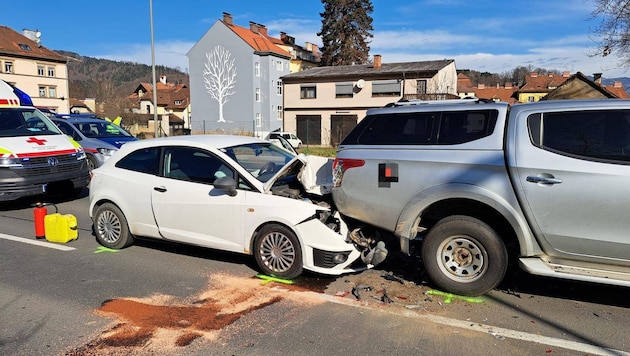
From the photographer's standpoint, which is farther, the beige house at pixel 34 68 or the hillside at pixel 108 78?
the hillside at pixel 108 78

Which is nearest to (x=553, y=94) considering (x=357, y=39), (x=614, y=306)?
(x=357, y=39)

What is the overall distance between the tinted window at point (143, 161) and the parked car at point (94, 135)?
6.97 m

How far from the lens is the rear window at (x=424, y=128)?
4598 mm

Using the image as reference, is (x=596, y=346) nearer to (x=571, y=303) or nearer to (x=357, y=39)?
(x=571, y=303)

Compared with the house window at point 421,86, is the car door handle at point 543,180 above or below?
below

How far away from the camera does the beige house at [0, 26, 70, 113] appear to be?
184 ft

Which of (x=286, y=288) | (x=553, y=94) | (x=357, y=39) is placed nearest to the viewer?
(x=286, y=288)

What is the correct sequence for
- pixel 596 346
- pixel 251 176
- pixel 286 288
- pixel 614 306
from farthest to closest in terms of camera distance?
pixel 251 176 → pixel 286 288 → pixel 614 306 → pixel 596 346

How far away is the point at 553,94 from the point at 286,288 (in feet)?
137

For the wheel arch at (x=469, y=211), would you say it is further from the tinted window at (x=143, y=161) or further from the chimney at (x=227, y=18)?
the chimney at (x=227, y=18)

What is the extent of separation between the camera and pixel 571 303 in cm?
451

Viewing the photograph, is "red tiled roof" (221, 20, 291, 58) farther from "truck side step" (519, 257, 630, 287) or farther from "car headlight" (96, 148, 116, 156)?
"truck side step" (519, 257, 630, 287)

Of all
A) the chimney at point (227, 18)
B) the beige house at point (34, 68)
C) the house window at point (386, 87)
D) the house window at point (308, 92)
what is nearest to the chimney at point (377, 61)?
the house window at point (386, 87)

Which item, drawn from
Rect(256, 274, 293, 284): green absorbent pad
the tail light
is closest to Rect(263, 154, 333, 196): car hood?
the tail light
